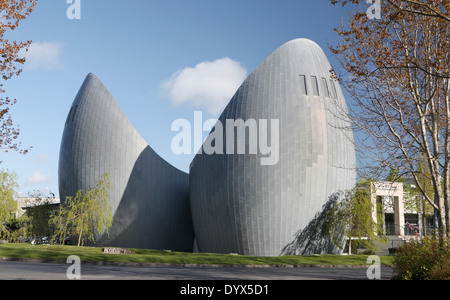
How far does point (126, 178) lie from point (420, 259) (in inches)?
1053

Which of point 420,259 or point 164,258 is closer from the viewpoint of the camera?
point 420,259

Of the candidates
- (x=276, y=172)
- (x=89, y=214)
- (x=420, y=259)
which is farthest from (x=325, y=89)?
(x=420, y=259)

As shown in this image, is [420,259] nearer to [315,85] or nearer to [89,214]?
[315,85]

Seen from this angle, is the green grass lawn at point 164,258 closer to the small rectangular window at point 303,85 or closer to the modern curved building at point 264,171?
the modern curved building at point 264,171

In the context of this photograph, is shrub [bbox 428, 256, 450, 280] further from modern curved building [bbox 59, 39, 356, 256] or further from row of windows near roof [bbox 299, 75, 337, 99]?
row of windows near roof [bbox 299, 75, 337, 99]

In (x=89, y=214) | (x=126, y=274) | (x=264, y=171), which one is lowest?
(x=126, y=274)

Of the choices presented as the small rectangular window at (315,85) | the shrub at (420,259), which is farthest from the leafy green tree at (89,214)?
the shrub at (420,259)

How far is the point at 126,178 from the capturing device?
120 ft

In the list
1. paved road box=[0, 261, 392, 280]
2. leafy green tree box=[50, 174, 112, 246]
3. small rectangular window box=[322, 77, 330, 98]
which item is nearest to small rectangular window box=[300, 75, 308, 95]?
small rectangular window box=[322, 77, 330, 98]

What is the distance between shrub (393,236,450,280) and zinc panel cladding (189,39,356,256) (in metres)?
15.2

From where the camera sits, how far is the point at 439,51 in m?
12.7
